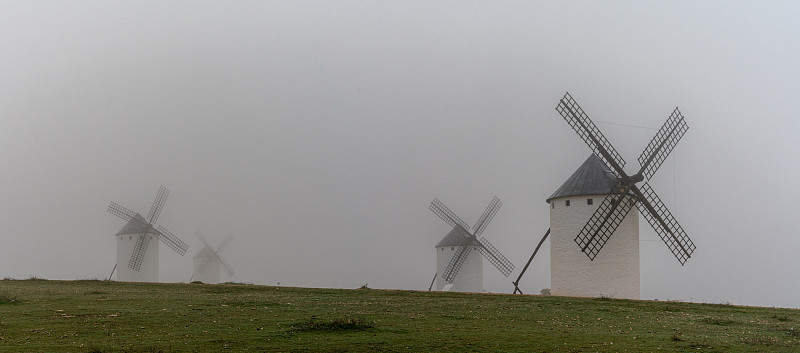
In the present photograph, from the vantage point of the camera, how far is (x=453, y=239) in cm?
6400

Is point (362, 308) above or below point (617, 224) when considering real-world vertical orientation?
below

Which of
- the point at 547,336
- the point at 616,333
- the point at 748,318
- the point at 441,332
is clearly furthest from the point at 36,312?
the point at 748,318

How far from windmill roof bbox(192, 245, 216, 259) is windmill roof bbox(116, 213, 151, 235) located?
56.3ft

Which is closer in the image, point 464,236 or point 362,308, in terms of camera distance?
point 362,308

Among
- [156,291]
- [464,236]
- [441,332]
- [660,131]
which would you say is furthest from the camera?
[464,236]

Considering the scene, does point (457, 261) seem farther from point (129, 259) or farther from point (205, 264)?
point (205, 264)

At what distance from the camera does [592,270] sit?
37.3m

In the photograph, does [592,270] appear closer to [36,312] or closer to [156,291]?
[156,291]

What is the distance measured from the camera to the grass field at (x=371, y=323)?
17.8 metres

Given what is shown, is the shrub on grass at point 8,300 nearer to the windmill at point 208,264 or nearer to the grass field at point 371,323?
the grass field at point 371,323

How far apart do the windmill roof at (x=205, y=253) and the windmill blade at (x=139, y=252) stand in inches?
710

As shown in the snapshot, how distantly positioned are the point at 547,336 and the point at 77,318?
13861 millimetres

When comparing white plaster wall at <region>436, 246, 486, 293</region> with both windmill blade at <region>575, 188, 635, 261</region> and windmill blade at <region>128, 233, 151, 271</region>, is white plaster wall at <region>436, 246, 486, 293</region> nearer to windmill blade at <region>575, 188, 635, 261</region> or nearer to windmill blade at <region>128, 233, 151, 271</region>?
windmill blade at <region>575, 188, 635, 261</region>

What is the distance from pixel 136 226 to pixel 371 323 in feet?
167
